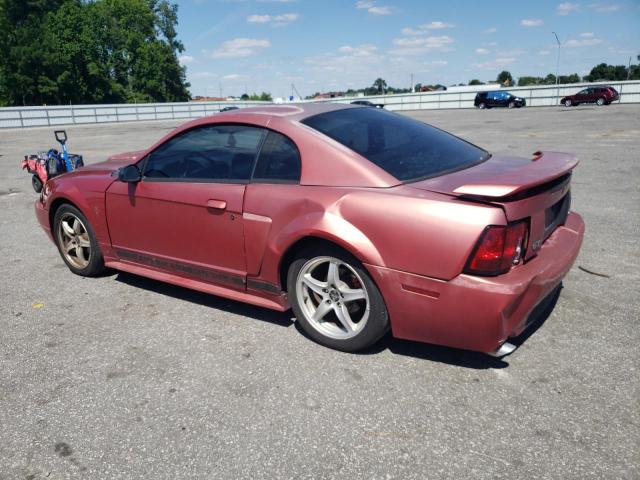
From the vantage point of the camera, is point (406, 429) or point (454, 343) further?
point (454, 343)

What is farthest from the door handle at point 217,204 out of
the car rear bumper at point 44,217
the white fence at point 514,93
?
the white fence at point 514,93

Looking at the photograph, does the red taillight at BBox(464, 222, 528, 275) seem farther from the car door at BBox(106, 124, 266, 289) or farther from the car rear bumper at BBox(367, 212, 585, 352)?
the car door at BBox(106, 124, 266, 289)

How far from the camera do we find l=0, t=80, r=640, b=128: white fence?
1394 inches

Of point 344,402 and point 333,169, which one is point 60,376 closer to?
point 344,402

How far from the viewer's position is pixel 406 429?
2455 millimetres

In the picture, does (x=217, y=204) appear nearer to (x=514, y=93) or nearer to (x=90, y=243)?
(x=90, y=243)

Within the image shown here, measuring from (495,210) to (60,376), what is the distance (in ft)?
8.61

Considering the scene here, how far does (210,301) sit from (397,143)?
74.5 inches

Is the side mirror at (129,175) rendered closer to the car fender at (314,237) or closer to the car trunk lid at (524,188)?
the car fender at (314,237)

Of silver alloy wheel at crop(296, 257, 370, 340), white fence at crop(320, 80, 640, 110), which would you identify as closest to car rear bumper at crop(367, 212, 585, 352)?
silver alloy wheel at crop(296, 257, 370, 340)

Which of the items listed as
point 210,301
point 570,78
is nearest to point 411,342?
point 210,301

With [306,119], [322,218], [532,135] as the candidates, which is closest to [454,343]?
[322,218]

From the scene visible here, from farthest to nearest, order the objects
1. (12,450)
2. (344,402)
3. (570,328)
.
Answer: (570,328) < (344,402) < (12,450)

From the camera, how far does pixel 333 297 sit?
3152 mm
